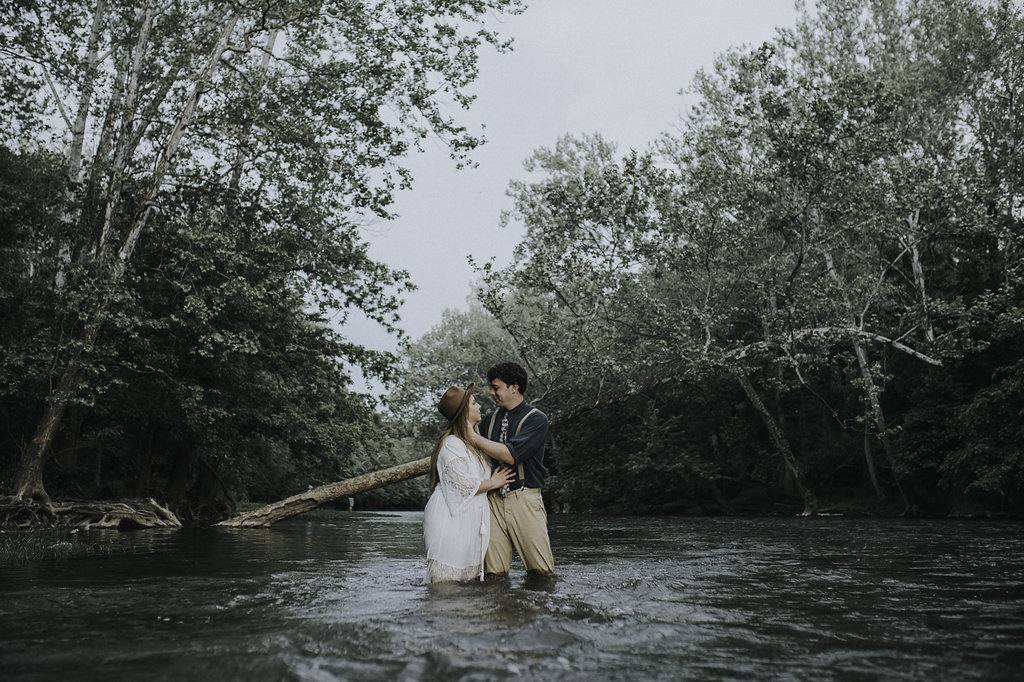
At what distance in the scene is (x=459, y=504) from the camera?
275 inches

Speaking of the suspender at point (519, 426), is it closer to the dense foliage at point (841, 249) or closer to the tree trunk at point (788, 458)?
the dense foliage at point (841, 249)

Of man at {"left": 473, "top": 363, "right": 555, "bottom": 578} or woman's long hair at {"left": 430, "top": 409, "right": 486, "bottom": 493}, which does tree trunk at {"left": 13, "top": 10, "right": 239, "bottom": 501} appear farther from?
man at {"left": 473, "top": 363, "right": 555, "bottom": 578}

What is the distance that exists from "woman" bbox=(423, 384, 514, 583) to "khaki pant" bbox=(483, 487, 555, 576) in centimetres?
21

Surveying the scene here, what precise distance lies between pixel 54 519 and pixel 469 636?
55.1 ft

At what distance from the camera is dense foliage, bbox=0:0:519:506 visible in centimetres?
1891

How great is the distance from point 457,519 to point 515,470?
2.26 ft

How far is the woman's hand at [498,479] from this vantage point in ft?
23.0

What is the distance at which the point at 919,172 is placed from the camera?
23828 millimetres

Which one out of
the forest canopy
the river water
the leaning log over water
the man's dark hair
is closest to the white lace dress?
the river water

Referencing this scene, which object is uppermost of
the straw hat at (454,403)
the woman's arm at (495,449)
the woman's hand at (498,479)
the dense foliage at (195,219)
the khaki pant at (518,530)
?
the dense foliage at (195,219)

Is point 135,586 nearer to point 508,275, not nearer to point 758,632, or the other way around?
point 758,632

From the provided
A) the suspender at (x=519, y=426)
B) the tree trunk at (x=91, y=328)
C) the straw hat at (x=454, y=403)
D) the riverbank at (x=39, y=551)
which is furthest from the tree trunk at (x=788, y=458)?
the straw hat at (x=454, y=403)

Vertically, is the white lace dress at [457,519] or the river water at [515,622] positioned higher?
the white lace dress at [457,519]

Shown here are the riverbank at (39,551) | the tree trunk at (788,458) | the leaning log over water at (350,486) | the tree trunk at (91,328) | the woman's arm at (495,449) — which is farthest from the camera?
the tree trunk at (788,458)
